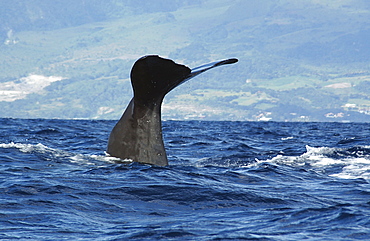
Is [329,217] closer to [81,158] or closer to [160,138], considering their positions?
[160,138]

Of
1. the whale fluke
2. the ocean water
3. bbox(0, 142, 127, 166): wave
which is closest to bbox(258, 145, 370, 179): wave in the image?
the ocean water

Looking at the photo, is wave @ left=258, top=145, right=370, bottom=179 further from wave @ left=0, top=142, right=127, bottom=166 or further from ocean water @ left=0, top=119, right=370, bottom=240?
wave @ left=0, top=142, right=127, bottom=166

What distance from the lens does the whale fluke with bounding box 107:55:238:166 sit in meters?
8.16

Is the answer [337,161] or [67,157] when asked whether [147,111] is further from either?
[337,161]

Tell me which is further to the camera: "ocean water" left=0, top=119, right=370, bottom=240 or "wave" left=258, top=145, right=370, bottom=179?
"wave" left=258, top=145, right=370, bottom=179

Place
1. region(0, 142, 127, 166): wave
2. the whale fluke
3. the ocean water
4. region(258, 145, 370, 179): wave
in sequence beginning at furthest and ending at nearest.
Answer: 1. region(258, 145, 370, 179): wave
2. region(0, 142, 127, 166): wave
3. the whale fluke
4. the ocean water

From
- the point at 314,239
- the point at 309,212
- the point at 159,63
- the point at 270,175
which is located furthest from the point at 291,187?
the point at 314,239

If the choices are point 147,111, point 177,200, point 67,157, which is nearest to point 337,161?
point 147,111

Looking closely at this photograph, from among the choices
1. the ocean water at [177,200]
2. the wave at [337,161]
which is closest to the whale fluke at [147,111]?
the ocean water at [177,200]

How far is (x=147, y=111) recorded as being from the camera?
888cm

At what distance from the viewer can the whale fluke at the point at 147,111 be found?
8.16 m

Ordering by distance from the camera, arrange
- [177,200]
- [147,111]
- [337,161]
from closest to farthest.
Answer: [177,200] < [147,111] < [337,161]

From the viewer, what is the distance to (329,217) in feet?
20.1

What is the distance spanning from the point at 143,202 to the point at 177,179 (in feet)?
5.33
